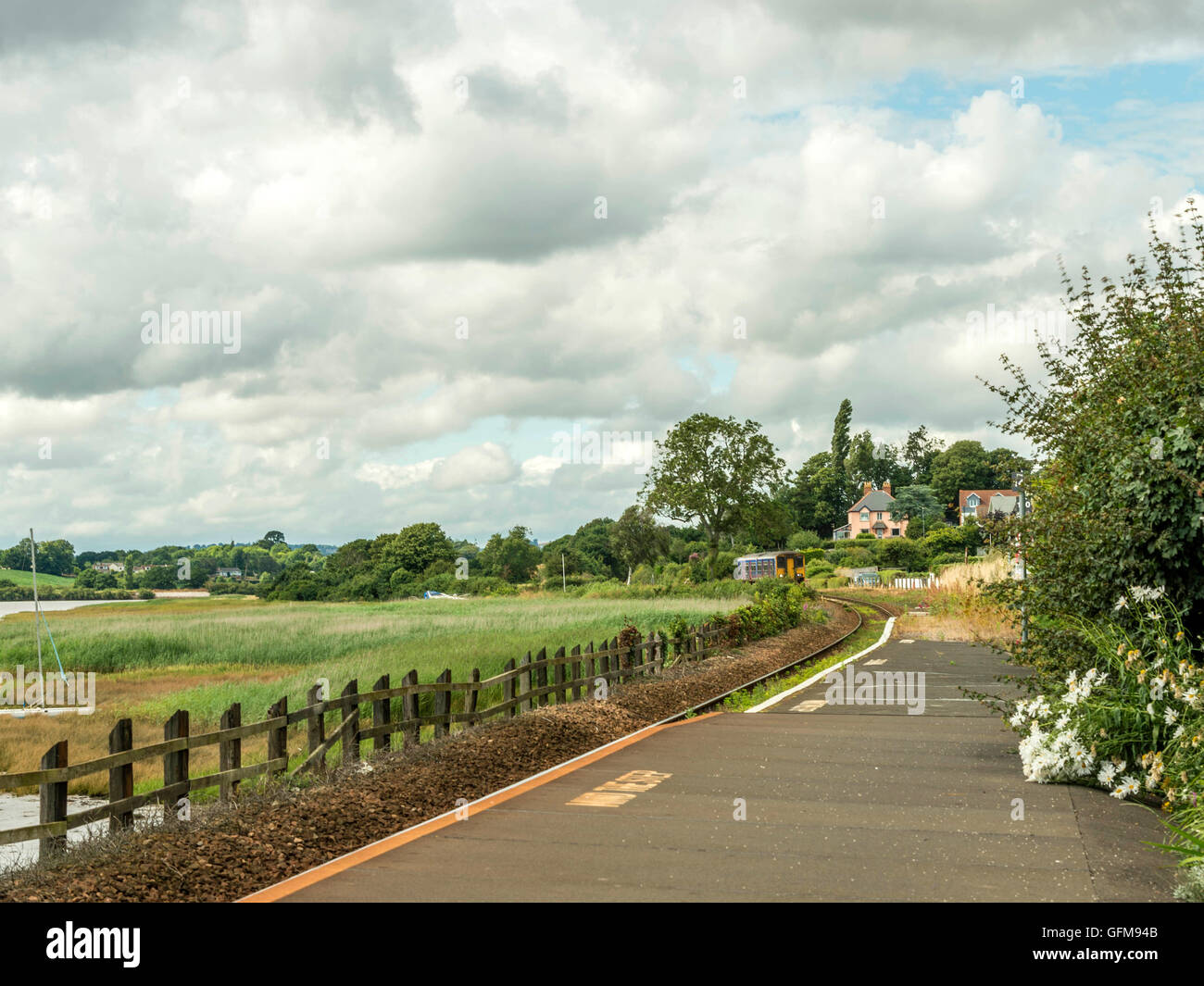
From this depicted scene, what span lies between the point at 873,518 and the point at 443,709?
Answer: 11534 cm

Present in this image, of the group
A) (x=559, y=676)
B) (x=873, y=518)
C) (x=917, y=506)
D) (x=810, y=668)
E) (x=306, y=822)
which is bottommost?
(x=810, y=668)

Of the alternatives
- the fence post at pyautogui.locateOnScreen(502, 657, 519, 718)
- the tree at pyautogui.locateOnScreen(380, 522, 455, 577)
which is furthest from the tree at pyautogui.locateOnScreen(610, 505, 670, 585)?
the fence post at pyautogui.locateOnScreen(502, 657, 519, 718)

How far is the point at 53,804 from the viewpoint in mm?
6824

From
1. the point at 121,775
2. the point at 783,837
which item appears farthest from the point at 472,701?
the point at 783,837

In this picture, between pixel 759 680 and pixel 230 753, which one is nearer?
pixel 230 753

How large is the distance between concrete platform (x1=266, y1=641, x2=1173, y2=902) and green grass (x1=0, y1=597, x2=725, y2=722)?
9.19m

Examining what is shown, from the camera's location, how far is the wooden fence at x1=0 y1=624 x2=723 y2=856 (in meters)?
6.82

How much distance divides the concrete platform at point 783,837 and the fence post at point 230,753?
1875 mm

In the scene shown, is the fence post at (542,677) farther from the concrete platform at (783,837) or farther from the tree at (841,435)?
the tree at (841,435)

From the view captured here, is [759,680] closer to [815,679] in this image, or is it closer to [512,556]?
[815,679]

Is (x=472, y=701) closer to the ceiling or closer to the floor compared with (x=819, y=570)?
closer to the ceiling

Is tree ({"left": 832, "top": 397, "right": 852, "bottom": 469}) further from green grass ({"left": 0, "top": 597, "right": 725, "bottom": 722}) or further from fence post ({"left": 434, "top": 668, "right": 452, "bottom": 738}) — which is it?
fence post ({"left": 434, "top": 668, "right": 452, "bottom": 738})

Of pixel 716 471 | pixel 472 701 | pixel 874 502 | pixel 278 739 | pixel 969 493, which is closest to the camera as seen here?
pixel 278 739
